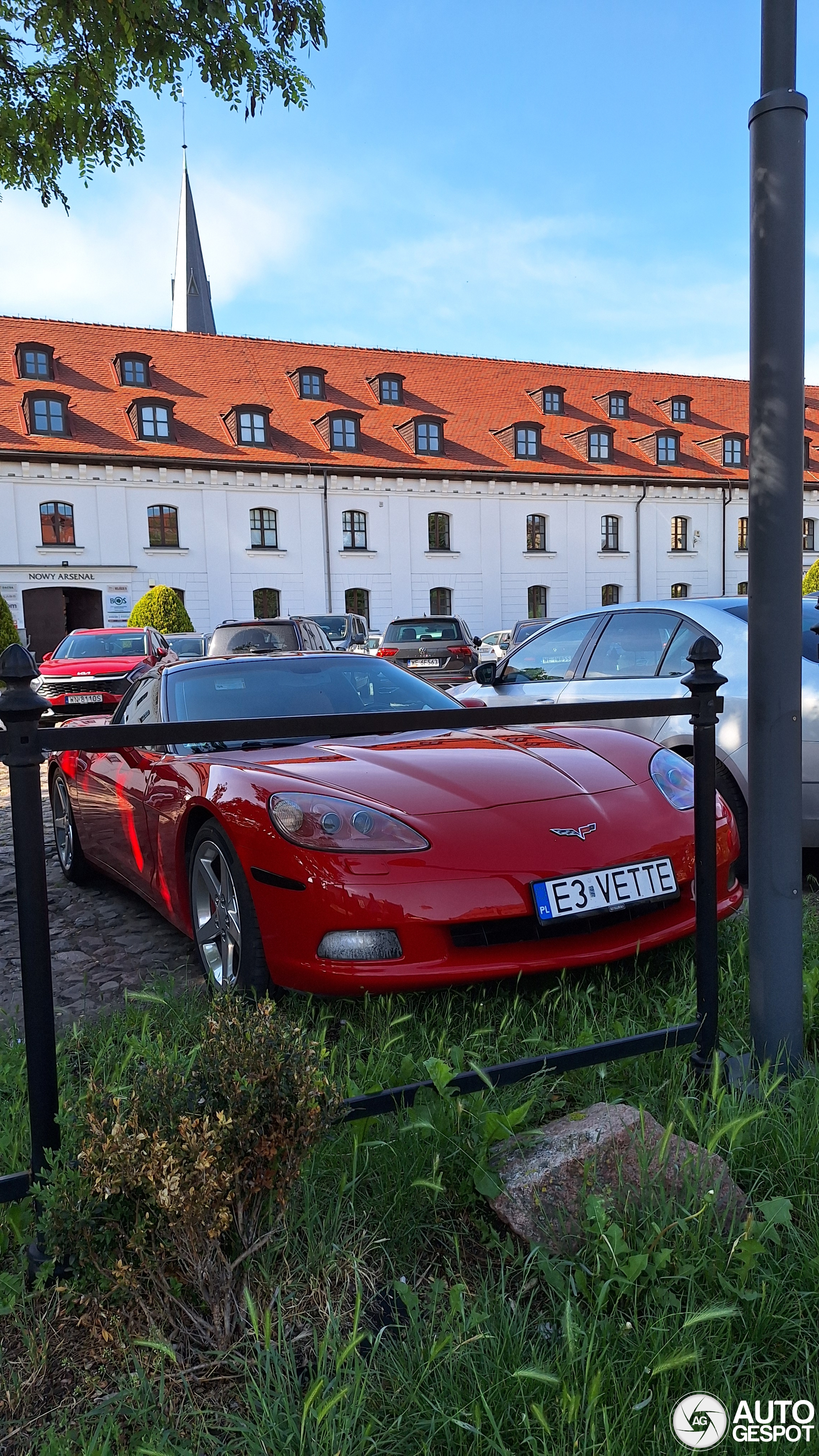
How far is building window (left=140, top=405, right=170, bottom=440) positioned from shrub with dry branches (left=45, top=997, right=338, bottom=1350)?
32882mm

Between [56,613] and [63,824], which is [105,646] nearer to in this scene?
[63,824]

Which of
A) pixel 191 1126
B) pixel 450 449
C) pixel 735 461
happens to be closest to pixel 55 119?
pixel 191 1126

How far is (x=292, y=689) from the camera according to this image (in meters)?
4.26

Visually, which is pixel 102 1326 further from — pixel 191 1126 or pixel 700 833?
pixel 700 833

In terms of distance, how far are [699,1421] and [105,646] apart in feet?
56.8

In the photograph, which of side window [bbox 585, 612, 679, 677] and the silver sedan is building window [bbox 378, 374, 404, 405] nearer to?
the silver sedan

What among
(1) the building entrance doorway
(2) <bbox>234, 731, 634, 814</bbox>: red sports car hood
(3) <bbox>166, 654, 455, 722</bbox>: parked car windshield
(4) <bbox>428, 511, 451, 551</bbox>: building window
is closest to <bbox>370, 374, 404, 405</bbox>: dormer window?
(4) <bbox>428, 511, 451, 551</bbox>: building window

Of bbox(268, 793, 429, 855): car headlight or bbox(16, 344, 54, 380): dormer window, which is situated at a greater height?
bbox(16, 344, 54, 380): dormer window

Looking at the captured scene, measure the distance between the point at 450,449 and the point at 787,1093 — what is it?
3583 cm

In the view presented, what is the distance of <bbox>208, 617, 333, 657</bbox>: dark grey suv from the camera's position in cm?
1044

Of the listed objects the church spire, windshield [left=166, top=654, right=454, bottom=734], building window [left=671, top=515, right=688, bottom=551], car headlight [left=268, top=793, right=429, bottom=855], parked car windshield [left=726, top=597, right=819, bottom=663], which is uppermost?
the church spire

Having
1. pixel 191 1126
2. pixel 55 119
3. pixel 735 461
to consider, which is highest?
pixel 735 461

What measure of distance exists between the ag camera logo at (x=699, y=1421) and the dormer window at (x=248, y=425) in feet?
111

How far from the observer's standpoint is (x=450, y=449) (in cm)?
3647
